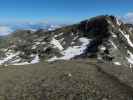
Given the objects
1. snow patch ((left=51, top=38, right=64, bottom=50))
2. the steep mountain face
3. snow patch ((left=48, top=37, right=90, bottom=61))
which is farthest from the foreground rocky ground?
snow patch ((left=51, top=38, right=64, bottom=50))

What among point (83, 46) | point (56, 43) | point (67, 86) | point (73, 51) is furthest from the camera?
point (56, 43)

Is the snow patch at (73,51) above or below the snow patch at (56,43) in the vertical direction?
below

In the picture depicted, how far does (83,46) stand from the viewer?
156625 millimetres

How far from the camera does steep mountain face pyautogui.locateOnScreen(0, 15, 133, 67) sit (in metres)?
140

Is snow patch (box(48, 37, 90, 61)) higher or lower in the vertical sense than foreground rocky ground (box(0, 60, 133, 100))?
lower

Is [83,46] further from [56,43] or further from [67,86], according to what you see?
[67,86]

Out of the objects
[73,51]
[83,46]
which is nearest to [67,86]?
[73,51]

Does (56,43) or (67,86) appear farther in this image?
(56,43)

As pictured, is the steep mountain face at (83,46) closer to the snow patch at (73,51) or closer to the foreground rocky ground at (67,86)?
the snow patch at (73,51)

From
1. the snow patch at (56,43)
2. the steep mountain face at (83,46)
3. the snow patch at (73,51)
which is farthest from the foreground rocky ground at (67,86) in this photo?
the snow patch at (56,43)

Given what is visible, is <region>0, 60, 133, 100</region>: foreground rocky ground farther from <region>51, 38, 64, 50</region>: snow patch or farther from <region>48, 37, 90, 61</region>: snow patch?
<region>51, 38, 64, 50</region>: snow patch

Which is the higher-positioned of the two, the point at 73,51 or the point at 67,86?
the point at 67,86

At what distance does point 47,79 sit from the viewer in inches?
1233

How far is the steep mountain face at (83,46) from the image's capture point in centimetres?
14050
